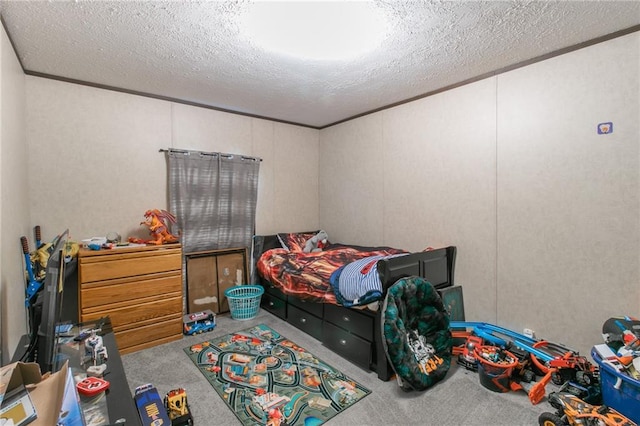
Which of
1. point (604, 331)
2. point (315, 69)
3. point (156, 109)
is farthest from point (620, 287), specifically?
point (156, 109)

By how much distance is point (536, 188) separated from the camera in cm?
239

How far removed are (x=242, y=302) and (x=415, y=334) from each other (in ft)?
6.29

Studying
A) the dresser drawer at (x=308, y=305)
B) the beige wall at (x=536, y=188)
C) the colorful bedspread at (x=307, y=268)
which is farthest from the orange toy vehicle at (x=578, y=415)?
the dresser drawer at (x=308, y=305)

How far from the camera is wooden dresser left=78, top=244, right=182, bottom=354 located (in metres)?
2.44

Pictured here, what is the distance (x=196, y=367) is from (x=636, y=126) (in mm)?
3611

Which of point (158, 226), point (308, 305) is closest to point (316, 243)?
point (308, 305)

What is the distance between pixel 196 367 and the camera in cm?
234

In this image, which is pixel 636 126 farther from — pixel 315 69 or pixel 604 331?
pixel 315 69

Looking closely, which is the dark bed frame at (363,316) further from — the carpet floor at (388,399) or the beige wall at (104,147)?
the beige wall at (104,147)

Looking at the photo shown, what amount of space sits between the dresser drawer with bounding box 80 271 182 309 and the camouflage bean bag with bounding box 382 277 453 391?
202 centimetres

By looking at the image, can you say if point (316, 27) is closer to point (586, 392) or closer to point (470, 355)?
point (470, 355)

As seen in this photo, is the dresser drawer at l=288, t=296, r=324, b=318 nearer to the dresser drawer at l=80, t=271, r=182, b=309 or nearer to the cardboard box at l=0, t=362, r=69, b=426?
the dresser drawer at l=80, t=271, r=182, b=309

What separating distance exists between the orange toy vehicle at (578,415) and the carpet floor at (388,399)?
20cm

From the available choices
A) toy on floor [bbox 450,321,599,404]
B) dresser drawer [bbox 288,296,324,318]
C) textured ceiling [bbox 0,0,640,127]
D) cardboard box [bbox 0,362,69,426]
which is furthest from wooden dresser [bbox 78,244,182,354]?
toy on floor [bbox 450,321,599,404]
